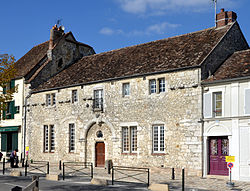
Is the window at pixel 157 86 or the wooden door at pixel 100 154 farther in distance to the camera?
the wooden door at pixel 100 154

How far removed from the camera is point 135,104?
21.0 m

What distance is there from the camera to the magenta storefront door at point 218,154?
57.2 feet

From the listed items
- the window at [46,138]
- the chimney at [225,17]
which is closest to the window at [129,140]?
the window at [46,138]

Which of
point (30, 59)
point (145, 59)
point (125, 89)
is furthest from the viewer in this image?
point (30, 59)

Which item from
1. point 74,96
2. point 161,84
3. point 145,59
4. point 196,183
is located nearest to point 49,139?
point 74,96

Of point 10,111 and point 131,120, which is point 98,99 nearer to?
point 131,120

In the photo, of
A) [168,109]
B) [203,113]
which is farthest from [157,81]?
[203,113]

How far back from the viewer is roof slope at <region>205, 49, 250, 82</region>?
57.4ft

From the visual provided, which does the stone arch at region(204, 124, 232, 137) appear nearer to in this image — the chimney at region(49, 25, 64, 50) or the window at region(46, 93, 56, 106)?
the window at region(46, 93, 56, 106)

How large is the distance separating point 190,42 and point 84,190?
12332mm

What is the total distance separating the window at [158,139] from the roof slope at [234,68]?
3.93 metres

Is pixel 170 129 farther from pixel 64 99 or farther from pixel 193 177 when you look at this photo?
pixel 64 99

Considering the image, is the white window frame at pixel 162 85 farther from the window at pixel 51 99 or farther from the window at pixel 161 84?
the window at pixel 51 99

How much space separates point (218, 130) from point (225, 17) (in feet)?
24.3
